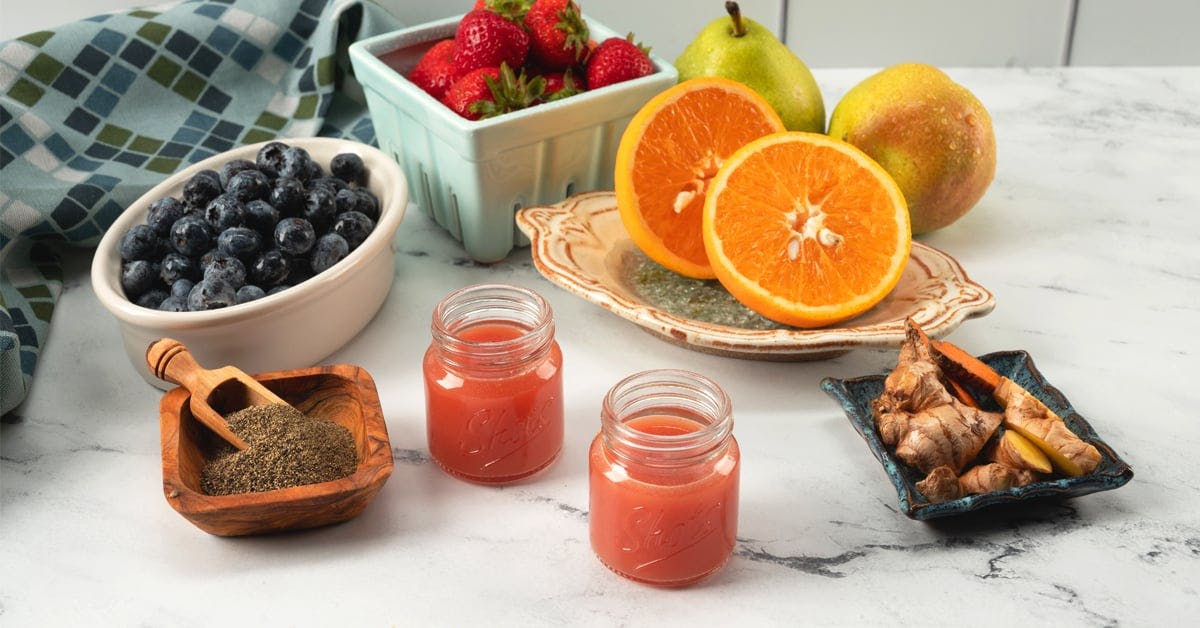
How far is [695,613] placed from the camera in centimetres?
88

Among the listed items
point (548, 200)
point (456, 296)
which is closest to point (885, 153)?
point (548, 200)

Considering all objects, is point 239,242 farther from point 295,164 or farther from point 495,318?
point 495,318

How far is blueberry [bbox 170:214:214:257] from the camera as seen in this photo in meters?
1.15

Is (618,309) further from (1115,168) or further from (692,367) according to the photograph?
(1115,168)

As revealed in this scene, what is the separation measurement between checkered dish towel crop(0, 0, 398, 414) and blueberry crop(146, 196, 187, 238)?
7.7 inches

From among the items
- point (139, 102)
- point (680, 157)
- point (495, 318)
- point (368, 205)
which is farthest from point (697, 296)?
point (139, 102)

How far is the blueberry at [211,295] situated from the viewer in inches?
43.1

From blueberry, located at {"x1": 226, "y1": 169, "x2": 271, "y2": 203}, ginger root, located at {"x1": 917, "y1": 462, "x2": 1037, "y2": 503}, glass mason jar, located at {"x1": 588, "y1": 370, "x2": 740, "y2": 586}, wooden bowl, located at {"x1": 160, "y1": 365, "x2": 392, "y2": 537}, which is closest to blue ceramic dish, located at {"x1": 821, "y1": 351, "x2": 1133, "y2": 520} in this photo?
ginger root, located at {"x1": 917, "y1": 462, "x2": 1037, "y2": 503}

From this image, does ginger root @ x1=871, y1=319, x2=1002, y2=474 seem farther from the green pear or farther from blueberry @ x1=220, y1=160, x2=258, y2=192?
blueberry @ x1=220, y1=160, x2=258, y2=192

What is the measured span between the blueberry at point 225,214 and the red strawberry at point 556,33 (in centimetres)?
41

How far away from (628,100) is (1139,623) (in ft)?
2.54

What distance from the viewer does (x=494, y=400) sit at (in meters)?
0.98

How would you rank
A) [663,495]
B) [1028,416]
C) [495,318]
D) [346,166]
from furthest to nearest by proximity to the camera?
1. [346,166]
2. [495,318]
3. [1028,416]
4. [663,495]

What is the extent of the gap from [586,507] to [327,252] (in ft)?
1.30
